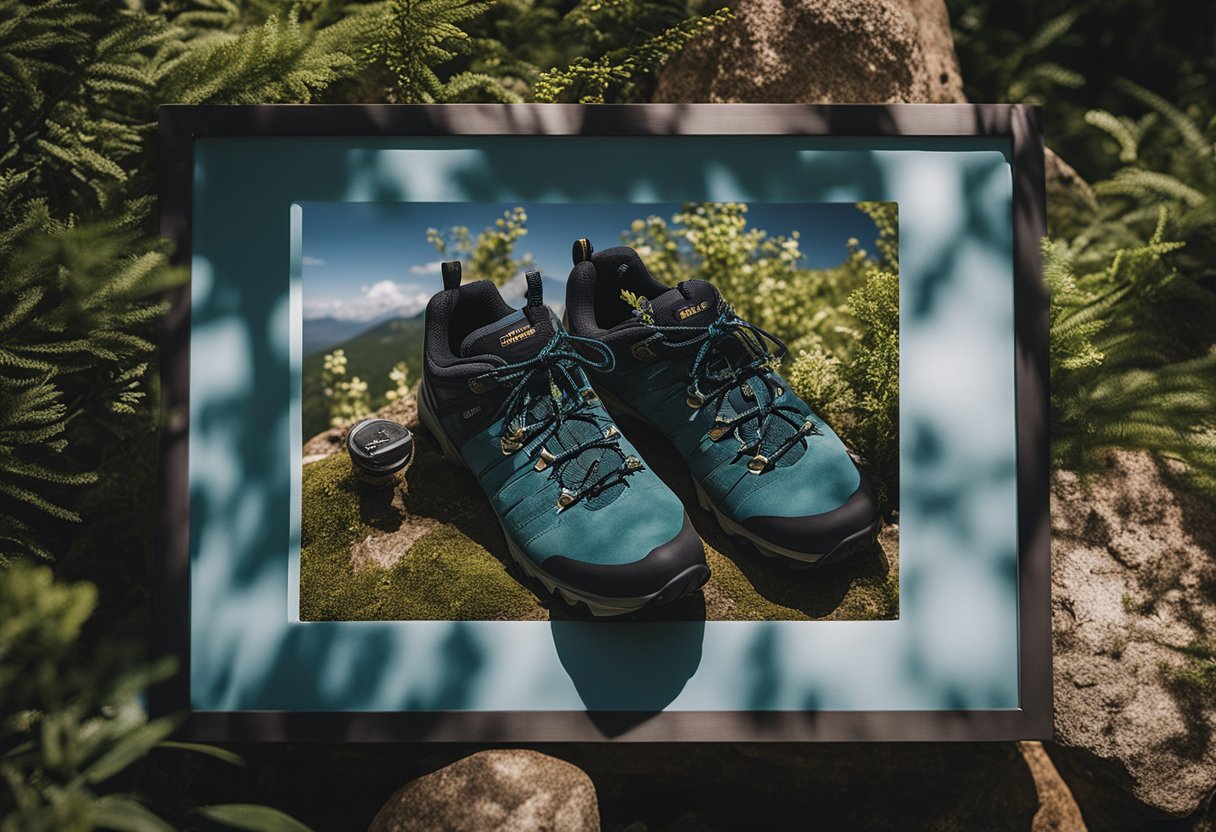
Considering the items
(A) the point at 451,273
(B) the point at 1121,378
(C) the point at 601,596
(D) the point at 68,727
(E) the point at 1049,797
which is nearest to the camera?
(D) the point at 68,727

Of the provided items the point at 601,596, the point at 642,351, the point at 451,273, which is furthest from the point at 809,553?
the point at 451,273

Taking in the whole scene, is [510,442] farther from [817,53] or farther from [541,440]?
[817,53]

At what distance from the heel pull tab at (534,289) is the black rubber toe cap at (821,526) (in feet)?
3.12

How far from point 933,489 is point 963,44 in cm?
228

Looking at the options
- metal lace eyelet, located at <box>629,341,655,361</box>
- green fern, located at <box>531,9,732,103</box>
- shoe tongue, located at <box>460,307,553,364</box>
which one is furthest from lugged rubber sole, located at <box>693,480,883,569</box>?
green fern, located at <box>531,9,732,103</box>

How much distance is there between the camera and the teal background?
2475 millimetres

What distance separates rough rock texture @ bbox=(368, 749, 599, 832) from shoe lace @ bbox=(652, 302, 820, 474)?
111 cm

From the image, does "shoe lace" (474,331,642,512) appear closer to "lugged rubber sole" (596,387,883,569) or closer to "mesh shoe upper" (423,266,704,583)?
"mesh shoe upper" (423,266,704,583)

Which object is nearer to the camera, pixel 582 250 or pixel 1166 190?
pixel 582 250

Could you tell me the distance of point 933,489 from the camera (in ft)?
8.32

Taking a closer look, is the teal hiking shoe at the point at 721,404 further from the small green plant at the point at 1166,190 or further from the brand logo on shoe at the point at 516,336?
the small green plant at the point at 1166,190

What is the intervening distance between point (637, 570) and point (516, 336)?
2.61 ft

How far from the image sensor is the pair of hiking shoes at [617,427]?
245 cm

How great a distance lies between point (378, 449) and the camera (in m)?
2.61
